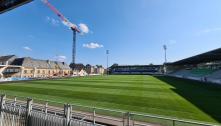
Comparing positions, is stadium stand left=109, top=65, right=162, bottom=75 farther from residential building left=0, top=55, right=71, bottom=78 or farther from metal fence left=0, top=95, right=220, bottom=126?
metal fence left=0, top=95, right=220, bottom=126

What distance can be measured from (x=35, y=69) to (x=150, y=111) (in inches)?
2661

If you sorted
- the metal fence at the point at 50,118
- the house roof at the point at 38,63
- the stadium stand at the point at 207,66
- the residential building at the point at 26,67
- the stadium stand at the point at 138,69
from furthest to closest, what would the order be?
the stadium stand at the point at 138,69 < the house roof at the point at 38,63 < the residential building at the point at 26,67 < the stadium stand at the point at 207,66 < the metal fence at the point at 50,118

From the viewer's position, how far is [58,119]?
769 centimetres

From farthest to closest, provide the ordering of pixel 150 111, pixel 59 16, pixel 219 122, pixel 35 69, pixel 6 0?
pixel 59 16
pixel 35 69
pixel 150 111
pixel 219 122
pixel 6 0

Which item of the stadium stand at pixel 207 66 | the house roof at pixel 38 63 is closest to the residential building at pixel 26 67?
the house roof at pixel 38 63

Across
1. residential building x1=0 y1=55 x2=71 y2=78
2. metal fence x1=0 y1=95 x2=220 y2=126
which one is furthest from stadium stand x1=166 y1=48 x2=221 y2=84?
residential building x1=0 y1=55 x2=71 y2=78

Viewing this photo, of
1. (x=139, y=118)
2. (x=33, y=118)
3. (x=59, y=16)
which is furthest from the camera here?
(x=59, y=16)

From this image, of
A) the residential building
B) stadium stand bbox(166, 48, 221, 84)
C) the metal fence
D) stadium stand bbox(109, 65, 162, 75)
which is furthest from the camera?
stadium stand bbox(109, 65, 162, 75)

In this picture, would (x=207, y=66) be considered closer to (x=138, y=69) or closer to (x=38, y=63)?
(x=38, y=63)

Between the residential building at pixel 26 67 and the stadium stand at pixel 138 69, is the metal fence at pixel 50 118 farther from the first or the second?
the stadium stand at pixel 138 69

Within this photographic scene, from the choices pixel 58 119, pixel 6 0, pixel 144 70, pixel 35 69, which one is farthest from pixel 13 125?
pixel 144 70

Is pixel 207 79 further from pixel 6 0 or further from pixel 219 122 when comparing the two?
pixel 6 0

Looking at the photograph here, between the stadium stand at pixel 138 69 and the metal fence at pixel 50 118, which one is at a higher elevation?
the stadium stand at pixel 138 69

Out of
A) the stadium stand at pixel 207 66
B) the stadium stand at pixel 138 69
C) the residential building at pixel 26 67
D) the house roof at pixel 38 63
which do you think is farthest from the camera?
the stadium stand at pixel 138 69
